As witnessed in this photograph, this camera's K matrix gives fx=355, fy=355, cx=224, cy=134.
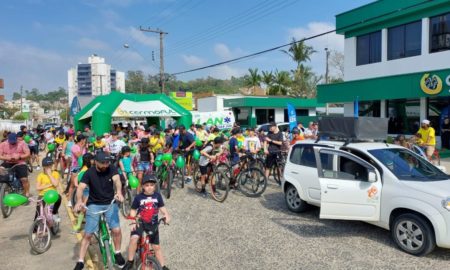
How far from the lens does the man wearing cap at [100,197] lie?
189 inches

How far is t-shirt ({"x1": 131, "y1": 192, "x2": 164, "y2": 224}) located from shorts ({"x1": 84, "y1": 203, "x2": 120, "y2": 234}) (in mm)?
733

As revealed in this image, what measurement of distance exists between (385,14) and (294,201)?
14.6m

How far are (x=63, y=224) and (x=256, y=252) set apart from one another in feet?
13.9

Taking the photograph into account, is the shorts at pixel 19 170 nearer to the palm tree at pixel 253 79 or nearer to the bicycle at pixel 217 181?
the bicycle at pixel 217 181

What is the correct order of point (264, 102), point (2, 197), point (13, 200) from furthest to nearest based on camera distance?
1. point (264, 102)
2. point (2, 197)
3. point (13, 200)

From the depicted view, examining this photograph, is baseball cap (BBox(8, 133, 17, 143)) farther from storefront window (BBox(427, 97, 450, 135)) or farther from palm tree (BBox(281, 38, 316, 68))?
palm tree (BBox(281, 38, 316, 68))

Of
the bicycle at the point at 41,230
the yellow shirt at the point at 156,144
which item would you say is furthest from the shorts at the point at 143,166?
the bicycle at the point at 41,230

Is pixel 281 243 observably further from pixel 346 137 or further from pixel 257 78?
pixel 257 78

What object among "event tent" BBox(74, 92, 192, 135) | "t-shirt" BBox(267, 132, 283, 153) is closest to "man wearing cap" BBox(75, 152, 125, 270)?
"t-shirt" BBox(267, 132, 283, 153)

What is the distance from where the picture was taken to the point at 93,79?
106312 mm

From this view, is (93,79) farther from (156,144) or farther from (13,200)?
(13,200)

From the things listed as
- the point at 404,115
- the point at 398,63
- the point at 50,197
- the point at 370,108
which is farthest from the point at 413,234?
the point at 370,108

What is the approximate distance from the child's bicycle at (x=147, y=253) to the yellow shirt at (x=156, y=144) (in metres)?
6.38

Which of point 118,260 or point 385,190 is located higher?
point 385,190
